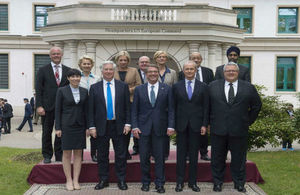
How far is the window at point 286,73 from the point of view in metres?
24.6

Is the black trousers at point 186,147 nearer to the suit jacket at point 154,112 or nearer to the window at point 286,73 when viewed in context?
the suit jacket at point 154,112

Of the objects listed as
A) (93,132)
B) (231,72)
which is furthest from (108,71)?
(231,72)

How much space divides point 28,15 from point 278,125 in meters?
20.0

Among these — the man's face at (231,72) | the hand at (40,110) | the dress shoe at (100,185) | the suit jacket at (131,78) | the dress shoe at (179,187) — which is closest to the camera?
the man's face at (231,72)

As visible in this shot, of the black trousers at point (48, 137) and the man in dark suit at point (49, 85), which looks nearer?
the man in dark suit at point (49, 85)

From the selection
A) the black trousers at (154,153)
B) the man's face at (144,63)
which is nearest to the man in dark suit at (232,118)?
the black trousers at (154,153)

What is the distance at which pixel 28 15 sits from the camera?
2400cm

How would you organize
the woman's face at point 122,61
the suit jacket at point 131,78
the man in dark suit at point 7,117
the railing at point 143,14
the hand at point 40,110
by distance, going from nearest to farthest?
1. the hand at point 40,110
2. the woman's face at point 122,61
3. the suit jacket at point 131,78
4. the railing at point 143,14
5. the man in dark suit at point 7,117

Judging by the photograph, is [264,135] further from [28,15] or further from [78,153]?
[28,15]

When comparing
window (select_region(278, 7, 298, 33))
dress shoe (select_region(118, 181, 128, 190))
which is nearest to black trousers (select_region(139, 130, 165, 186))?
dress shoe (select_region(118, 181, 128, 190))

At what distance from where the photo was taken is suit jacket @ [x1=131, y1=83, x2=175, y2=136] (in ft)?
19.0

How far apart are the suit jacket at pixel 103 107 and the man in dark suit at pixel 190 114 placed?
0.87m

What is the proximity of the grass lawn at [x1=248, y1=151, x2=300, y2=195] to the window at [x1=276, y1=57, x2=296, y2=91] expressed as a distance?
15.2 m

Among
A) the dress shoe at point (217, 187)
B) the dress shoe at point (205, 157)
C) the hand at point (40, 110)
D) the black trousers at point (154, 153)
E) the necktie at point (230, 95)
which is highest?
the necktie at point (230, 95)
